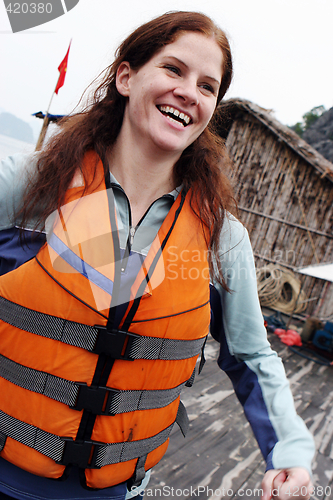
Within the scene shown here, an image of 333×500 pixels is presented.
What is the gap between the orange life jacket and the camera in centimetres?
79

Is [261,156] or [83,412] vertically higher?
[261,156]

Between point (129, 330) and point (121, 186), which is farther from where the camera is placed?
point (121, 186)

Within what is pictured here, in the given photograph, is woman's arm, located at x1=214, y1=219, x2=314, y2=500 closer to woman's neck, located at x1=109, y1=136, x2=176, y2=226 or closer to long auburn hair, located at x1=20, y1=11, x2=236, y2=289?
long auburn hair, located at x1=20, y1=11, x2=236, y2=289

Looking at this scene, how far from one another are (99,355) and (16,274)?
0.93ft

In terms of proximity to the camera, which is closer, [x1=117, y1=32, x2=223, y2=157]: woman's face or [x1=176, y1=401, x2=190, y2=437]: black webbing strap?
[x1=117, y1=32, x2=223, y2=157]: woman's face

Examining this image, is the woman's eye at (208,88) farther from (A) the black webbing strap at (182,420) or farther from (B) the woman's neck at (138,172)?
(A) the black webbing strap at (182,420)

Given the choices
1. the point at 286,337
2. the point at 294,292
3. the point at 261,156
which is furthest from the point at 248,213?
the point at 286,337

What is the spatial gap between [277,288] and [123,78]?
7.01m

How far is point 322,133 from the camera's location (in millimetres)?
26234

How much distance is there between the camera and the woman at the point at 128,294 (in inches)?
31.3

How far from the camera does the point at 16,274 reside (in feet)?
2.64

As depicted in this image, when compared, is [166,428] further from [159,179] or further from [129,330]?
[159,179]

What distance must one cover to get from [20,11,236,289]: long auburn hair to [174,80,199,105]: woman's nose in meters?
0.14

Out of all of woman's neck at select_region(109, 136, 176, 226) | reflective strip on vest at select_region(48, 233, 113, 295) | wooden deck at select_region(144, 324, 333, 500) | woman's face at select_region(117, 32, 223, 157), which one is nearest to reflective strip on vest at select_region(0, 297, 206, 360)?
reflective strip on vest at select_region(48, 233, 113, 295)
